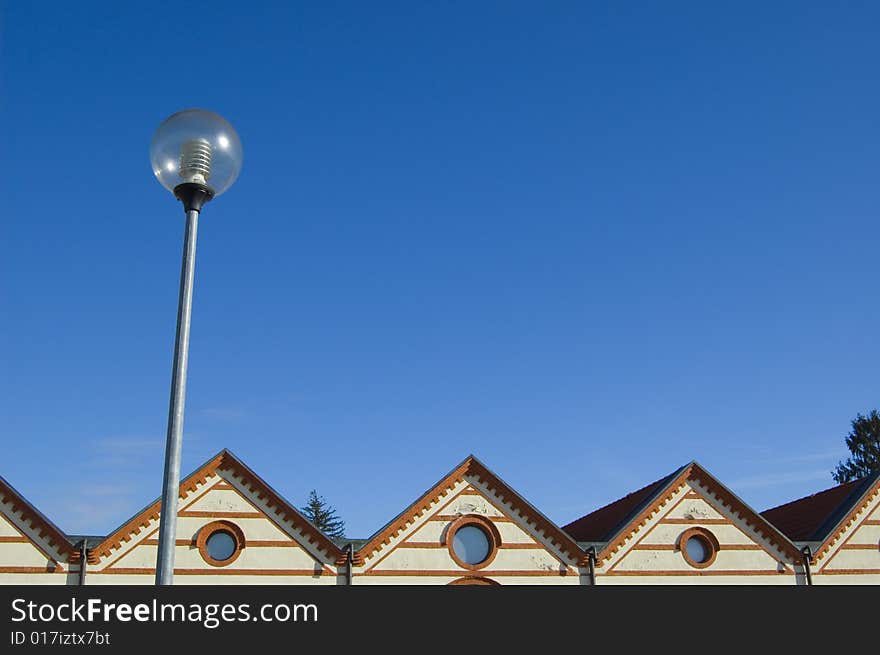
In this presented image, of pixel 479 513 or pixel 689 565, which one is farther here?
pixel 689 565

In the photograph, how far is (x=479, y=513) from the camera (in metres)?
28.2

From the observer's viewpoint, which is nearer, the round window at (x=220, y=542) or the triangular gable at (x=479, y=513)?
the round window at (x=220, y=542)

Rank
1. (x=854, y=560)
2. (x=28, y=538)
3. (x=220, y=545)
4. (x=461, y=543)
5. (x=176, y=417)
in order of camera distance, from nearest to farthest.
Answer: (x=176, y=417) < (x=28, y=538) < (x=220, y=545) < (x=461, y=543) < (x=854, y=560)

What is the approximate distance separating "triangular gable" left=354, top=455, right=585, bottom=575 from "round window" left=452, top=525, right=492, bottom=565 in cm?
54

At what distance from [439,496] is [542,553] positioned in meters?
4.04

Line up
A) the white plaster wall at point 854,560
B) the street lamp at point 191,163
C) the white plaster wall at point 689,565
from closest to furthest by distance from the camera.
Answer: the street lamp at point 191,163 < the white plaster wall at point 689,565 < the white plaster wall at point 854,560

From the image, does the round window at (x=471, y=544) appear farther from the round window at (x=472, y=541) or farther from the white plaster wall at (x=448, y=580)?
the white plaster wall at (x=448, y=580)

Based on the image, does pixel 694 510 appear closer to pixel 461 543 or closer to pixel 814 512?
pixel 814 512

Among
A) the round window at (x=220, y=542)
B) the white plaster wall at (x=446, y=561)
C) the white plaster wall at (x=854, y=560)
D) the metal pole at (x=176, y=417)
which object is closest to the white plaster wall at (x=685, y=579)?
the white plaster wall at (x=446, y=561)

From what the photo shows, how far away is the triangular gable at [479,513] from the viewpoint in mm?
27594

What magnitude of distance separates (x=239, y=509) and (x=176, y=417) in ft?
62.5

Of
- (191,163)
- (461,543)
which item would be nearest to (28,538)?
(461,543)

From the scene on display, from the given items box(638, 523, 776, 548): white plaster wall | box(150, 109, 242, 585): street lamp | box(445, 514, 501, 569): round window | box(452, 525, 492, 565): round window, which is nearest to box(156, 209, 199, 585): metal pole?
box(150, 109, 242, 585): street lamp

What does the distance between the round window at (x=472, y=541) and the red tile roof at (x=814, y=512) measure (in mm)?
12678
